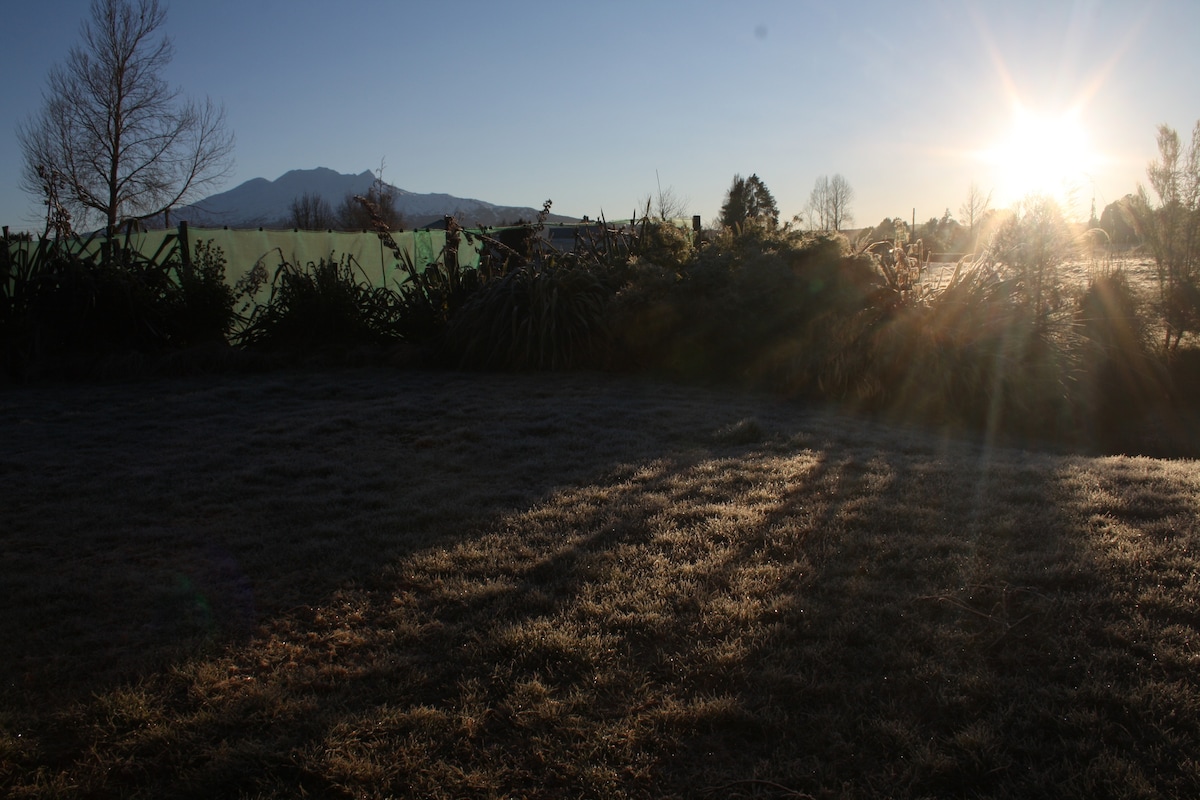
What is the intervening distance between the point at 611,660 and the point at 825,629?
735 millimetres

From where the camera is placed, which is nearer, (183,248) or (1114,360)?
(1114,360)

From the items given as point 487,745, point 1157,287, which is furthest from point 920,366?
point 487,745

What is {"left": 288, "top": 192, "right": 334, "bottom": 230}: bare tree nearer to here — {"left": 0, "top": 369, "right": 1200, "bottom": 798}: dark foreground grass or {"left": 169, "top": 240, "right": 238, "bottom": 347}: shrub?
{"left": 169, "top": 240, "right": 238, "bottom": 347}: shrub

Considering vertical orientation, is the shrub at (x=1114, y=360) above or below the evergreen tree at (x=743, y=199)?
below

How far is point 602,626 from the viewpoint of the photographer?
A: 2910 millimetres

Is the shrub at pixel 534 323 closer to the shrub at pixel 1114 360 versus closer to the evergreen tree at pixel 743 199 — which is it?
the shrub at pixel 1114 360

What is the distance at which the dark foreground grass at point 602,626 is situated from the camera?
2209mm

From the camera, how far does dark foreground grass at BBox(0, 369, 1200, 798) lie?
221 centimetres

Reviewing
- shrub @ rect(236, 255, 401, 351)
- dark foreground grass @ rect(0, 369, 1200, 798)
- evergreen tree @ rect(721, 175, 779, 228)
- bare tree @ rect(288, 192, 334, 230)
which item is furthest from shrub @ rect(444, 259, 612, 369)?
bare tree @ rect(288, 192, 334, 230)

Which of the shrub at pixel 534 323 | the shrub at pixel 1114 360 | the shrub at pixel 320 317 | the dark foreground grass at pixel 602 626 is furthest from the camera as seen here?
the shrub at pixel 320 317

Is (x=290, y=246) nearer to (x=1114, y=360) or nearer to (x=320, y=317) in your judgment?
(x=320, y=317)

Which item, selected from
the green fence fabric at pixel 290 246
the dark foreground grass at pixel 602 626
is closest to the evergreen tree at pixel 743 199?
the green fence fabric at pixel 290 246

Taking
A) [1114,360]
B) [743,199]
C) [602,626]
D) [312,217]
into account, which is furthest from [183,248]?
[312,217]

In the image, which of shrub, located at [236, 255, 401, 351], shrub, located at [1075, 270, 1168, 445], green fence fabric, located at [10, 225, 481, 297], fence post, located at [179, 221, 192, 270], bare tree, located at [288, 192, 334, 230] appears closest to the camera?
shrub, located at [1075, 270, 1168, 445]
